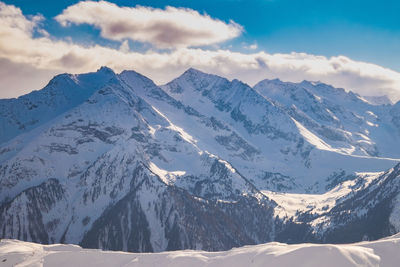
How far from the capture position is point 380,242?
523ft

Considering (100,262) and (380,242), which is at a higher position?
(380,242)

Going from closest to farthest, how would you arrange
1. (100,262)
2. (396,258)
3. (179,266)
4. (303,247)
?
1. (396,258)
2. (303,247)
3. (179,266)
4. (100,262)

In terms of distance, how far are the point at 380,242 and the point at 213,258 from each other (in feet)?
208

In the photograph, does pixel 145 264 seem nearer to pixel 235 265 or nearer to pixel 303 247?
pixel 235 265

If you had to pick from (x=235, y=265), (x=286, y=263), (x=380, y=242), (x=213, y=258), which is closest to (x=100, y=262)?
(x=213, y=258)

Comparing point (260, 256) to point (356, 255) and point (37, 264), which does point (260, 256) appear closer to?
point (356, 255)

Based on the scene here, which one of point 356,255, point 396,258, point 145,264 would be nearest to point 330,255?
point 356,255

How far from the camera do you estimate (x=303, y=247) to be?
15888cm

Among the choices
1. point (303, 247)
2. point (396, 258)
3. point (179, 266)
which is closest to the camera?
point (396, 258)

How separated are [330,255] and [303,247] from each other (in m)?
11.5

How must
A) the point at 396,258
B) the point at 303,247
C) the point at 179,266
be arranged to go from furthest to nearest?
the point at 179,266
the point at 303,247
the point at 396,258

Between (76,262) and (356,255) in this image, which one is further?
(76,262)

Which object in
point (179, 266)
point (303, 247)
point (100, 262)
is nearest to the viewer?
point (303, 247)

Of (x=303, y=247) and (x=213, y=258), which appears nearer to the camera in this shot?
(x=303, y=247)
